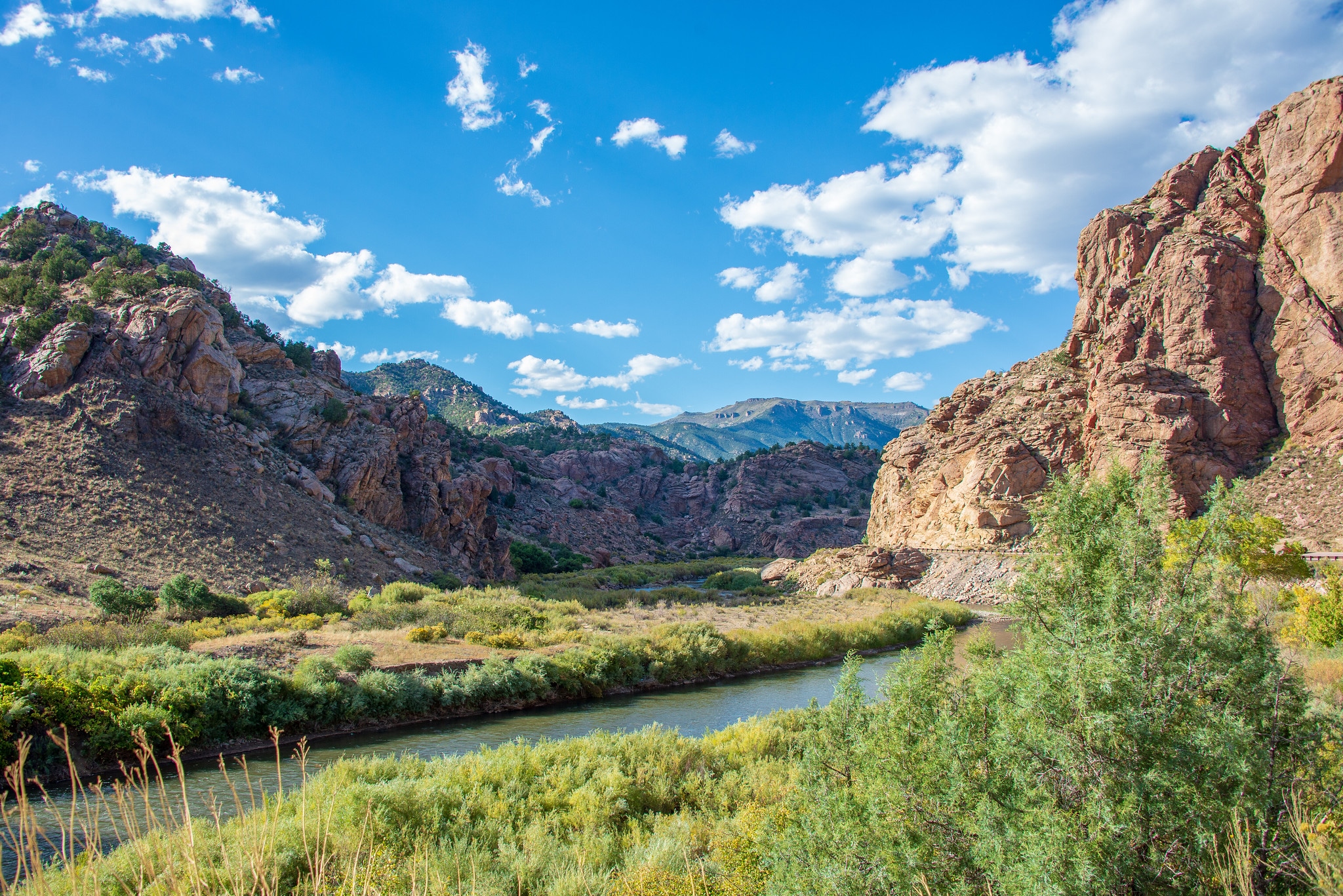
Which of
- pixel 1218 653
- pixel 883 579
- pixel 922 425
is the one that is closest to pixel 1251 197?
pixel 922 425

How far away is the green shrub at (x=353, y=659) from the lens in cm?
1953

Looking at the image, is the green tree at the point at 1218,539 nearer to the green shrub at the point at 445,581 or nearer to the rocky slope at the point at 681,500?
the green shrub at the point at 445,581

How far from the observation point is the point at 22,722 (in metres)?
13.1

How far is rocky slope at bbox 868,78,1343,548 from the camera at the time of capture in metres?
38.0

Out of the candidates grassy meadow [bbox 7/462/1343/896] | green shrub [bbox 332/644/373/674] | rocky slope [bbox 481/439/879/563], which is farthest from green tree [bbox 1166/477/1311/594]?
rocky slope [bbox 481/439/879/563]

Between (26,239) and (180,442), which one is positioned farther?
(26,239)

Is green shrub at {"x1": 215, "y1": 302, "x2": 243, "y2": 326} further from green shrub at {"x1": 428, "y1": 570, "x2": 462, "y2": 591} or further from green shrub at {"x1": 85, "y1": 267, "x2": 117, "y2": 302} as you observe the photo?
green shrub at {"x1": 428, "y1": 570, "x2": 462, "y2": 591}

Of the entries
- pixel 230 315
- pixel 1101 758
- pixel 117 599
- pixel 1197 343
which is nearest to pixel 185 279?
pixel 230 315

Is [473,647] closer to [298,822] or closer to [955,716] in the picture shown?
[298,822]

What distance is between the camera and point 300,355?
4803cm

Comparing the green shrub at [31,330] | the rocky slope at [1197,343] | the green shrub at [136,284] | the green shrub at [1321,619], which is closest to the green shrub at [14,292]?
the green shrub at [31,330]

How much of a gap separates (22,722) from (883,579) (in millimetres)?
44979

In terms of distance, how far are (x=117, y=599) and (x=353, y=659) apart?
390 inches

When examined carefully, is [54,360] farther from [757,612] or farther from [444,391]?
[444,391]
